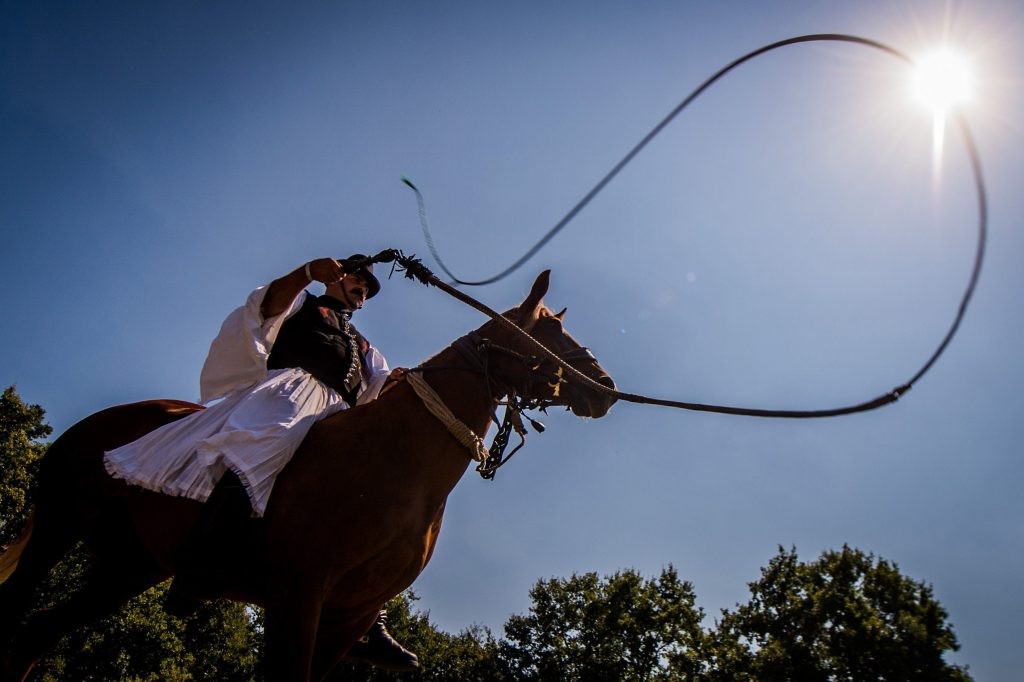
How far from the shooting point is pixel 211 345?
4.81m

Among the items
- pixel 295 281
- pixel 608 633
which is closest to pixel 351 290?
pixel 295 281

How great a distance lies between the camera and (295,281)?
4516mm

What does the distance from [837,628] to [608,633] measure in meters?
12.4

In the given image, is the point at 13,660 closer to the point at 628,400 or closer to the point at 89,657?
the point at 628,400

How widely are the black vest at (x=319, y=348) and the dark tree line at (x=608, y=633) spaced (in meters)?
27.4

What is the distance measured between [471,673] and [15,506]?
83.5ft

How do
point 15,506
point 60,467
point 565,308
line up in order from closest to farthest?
point 60,467, point 565,308, point 15,506

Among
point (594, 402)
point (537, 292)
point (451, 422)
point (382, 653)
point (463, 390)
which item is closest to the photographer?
point (451, 422)

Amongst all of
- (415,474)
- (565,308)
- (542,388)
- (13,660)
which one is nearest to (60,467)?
(13,660)

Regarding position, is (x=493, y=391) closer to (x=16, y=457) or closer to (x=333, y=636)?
(x=333, y=636)

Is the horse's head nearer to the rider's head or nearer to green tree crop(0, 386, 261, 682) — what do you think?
the rider's head

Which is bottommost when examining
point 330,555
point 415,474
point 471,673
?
point 330,555

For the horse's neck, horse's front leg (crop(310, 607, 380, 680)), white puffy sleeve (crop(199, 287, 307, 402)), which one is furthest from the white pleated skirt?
horse's front leg (crop(310, 607, 380, 680))

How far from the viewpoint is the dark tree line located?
28703 millimetres
